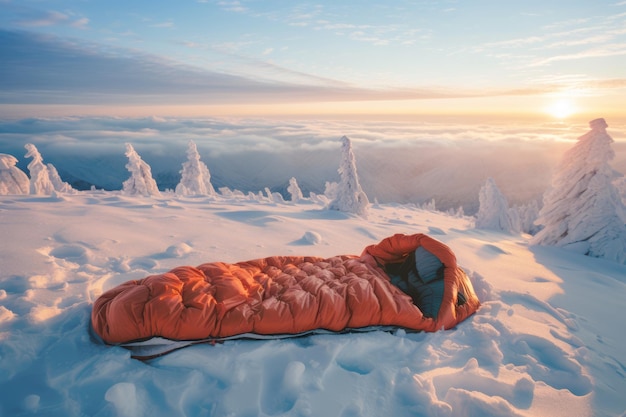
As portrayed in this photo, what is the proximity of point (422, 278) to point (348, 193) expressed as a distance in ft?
52.8

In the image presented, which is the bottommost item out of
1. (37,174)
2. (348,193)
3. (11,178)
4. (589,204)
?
(37,174)

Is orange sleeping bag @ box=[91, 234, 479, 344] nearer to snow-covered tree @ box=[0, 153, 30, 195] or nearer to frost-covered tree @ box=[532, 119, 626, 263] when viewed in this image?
frost-covered tree @ box=[532, 119, 626, 263]

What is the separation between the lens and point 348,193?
67.9ft

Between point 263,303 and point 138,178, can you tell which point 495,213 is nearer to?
point 263,303

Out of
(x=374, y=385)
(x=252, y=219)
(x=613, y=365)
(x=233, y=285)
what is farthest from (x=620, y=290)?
(x=252, y=219)

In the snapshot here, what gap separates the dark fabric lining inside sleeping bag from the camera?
4.29m

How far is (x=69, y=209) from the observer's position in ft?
29.3

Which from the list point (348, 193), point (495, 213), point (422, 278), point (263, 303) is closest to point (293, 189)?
point (348, 193)

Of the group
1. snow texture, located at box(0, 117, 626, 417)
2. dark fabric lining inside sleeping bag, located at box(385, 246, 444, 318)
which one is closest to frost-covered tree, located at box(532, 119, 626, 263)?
snow texture, located at box(0, 117, 626, 417)

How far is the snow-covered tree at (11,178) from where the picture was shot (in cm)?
2346

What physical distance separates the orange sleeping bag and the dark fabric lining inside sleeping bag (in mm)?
90

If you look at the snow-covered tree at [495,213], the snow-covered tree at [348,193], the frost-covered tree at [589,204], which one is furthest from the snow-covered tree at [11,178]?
the snow-covered tree at [495,213]

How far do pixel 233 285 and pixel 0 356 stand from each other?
2.10 metres

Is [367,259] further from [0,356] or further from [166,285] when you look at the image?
[0,356]
